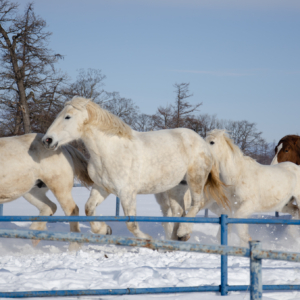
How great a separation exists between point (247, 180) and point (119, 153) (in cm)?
251

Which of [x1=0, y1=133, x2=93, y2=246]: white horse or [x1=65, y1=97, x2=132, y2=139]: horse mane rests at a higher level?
[x1=65, y1=97, x2=132, y2=139]: horse mane

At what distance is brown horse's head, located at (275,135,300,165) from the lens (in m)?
8.80

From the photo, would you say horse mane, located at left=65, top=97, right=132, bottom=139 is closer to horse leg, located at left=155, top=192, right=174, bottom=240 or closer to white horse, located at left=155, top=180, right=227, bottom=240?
white horse, located at left=155, top=180, right=227, bottom=240

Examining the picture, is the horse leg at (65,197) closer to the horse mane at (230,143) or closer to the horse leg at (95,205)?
the horse leg at (95,205)

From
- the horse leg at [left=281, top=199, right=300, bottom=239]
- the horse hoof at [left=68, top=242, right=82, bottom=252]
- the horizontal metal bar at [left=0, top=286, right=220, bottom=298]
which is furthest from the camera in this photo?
the horse leg at [left=281, top=199, right=300, bottom=239]

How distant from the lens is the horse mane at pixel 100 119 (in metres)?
5.03

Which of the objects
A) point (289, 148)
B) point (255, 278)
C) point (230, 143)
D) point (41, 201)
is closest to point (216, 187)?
point (230, 143)

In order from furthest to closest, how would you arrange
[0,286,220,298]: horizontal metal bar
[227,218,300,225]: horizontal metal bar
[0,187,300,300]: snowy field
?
[0,187,300,300]: snowy field, [227,218,300,225]: horizontal metal bar, [0,286,220,298]: horizontal metal bar

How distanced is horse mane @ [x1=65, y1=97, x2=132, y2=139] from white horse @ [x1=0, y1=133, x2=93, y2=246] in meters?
0.77

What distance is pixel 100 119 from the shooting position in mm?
5059

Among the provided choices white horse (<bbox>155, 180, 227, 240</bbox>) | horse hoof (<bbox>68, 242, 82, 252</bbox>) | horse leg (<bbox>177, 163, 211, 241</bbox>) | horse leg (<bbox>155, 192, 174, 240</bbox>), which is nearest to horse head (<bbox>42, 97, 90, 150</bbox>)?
horse hoof (<bbox>68, 242, 82, 252</bbox>)

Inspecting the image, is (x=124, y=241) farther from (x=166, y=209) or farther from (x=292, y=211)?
(x=292, y=211)

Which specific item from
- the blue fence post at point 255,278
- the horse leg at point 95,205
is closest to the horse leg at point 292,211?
the horse leg at point 95,205

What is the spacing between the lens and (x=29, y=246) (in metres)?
6.12
